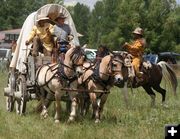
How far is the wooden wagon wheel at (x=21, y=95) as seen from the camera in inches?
476

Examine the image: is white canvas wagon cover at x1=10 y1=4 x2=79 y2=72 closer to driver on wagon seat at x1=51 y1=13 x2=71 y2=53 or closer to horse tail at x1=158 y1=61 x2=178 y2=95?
driver on wagon seat at x1=51 y1=13 x2=71 y2=53

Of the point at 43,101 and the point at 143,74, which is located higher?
the point at 143,74

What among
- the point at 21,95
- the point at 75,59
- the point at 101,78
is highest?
the point at 75,59

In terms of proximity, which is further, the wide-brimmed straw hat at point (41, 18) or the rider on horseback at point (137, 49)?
the rider on horseback at point (137, 49)

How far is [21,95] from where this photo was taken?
1230 centimetres

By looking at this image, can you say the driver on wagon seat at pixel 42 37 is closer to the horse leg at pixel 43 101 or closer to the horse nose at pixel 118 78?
the horse leg at pixel 43 101

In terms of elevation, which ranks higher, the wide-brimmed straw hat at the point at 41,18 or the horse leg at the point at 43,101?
the wide-brimmed straw hat at the point at 41,18

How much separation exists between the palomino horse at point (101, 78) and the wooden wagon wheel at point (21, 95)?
5.33ft

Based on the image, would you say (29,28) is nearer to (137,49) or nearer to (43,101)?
(43,101)

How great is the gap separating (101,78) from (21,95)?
7.80 ft

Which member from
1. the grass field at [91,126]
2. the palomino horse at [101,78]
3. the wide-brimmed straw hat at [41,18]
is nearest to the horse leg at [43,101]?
the grass field at [91,126]

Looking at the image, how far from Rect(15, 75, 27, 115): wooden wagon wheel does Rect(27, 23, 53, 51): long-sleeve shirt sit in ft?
2.94

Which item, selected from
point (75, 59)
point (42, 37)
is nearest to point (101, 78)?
point (75, 59)

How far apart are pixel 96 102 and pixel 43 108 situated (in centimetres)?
148
